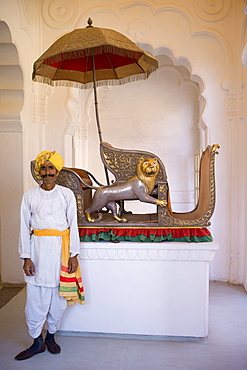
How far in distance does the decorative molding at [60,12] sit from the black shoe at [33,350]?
173 inches

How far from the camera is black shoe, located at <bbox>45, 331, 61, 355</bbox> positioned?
338 cm

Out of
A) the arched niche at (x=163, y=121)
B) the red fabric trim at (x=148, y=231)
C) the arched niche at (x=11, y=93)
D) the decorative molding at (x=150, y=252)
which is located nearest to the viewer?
the decorative molding at (x=150, y=252)

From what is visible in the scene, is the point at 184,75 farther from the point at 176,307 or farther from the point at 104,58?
the point at 176,307

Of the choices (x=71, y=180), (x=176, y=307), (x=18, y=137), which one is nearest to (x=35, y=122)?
(x=18, y=137)

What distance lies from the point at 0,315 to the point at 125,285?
64.9 inches

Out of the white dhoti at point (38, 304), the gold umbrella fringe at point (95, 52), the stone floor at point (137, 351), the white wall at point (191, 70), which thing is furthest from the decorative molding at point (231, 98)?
the white dhoti at point (38, 304)

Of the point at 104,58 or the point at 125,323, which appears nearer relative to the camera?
the point at 125,323

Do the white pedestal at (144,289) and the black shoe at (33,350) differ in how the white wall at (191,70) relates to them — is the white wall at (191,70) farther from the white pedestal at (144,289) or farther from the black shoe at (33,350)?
the black shoe at (33,350)

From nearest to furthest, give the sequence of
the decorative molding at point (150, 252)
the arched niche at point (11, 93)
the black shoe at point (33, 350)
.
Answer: the black shoe at point (33, 350), the decorative molding at point (150, 252), the arched niche at point (11, 93)

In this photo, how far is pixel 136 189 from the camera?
3689 millimetres

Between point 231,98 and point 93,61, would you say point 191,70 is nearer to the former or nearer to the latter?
point 231,98

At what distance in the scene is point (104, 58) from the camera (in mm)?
4590

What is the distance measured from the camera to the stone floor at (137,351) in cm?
315

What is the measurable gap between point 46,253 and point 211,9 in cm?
431
